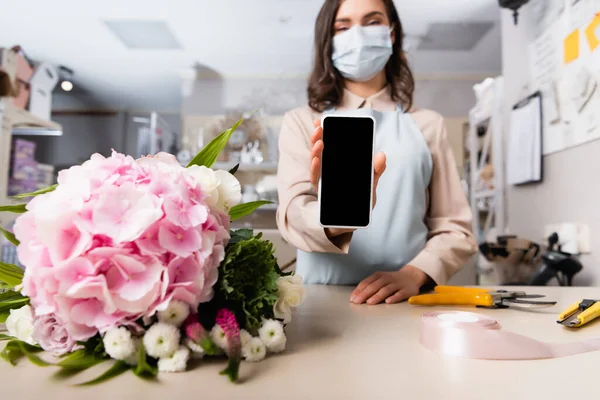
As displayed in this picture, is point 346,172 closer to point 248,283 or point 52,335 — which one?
point 248,283

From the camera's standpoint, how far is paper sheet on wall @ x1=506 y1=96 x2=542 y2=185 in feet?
5.59

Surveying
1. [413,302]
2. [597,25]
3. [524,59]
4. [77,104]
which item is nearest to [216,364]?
[413,302]

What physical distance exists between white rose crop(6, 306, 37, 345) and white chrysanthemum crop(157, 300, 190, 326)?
4.6 inches

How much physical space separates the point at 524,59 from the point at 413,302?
5.25 feet

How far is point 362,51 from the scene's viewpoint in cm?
105

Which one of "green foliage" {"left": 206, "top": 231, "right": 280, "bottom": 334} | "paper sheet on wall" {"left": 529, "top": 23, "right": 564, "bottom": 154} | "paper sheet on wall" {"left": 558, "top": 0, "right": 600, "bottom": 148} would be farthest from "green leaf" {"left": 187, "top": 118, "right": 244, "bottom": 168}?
"paper sheet on wall" {"left": 529, "top": 23, "right": 564, "bottom": 154}

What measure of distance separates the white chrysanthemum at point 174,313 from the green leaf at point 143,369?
1.0 inches

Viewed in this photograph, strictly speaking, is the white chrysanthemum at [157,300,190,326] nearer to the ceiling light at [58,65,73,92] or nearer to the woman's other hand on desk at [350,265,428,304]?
the woman's other hand on desk at [350,265,428,304]

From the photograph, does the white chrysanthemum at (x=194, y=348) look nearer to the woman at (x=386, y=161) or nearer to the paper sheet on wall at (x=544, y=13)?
A: the woman at (x=386, y=161)

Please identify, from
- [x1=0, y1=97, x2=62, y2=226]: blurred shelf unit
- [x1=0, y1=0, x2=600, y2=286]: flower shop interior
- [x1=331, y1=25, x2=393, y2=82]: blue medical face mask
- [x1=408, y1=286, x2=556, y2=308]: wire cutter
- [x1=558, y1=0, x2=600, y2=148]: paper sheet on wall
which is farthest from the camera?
[x1=0, y1=97, x2=62, y2=226]: blurred shelf unit

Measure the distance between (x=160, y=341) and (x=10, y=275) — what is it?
0.56 ft

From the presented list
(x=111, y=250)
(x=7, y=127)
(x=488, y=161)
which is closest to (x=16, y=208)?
(x=111, y=250)

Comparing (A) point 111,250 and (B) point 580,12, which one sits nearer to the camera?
(A) point 111,250

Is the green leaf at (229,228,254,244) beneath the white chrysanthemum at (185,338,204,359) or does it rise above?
above
